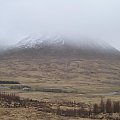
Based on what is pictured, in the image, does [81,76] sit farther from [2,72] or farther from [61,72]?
[2,72]

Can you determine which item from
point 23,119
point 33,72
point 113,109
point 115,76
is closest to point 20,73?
point 33,72

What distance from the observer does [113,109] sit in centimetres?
5244

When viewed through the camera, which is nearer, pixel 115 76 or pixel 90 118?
pixel 90 118

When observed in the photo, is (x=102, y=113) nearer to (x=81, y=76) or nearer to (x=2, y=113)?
(x=2, y=113)

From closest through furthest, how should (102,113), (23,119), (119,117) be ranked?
1. (23,119)
2. (119,117)
3. (102,113)

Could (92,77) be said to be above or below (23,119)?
above

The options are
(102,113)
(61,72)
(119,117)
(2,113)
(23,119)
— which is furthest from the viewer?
(61,72)

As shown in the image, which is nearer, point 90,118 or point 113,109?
point 90,118

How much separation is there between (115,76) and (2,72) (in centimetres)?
6340

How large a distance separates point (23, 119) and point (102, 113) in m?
15.5

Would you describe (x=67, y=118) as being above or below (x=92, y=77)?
below

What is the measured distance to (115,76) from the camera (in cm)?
19300

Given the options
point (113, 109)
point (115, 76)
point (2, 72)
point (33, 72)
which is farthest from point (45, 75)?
point (113, 109)

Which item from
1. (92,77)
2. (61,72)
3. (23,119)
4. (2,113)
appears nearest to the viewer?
(23,119)
